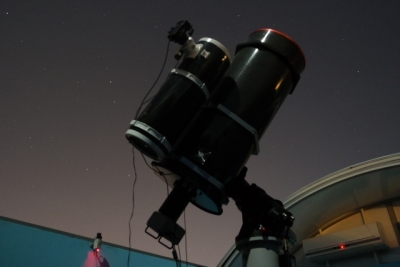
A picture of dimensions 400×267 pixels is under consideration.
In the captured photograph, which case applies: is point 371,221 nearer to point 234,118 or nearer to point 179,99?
point 234,118

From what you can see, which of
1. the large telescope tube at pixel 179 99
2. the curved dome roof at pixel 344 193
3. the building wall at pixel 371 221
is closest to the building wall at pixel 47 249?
the large telescope tube at pixel 179 99

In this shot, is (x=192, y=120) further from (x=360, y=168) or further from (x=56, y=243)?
(x=360, y=168)

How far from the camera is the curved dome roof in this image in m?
4.50

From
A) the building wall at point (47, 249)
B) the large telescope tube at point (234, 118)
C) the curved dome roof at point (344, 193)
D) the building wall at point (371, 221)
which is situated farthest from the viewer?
the building wall at point (371, 221)

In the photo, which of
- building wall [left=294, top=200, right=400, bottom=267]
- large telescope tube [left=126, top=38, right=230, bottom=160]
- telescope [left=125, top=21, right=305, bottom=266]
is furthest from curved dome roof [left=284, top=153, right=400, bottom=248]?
large telescope tube [left=126, top=38, right=230, bottom=160]

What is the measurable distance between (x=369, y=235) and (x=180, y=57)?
438cm

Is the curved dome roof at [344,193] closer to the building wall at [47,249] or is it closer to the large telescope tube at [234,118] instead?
the building wall at [47,249]

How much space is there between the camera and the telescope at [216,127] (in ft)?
4.83

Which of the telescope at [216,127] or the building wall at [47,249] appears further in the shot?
the building wall at [47,249]

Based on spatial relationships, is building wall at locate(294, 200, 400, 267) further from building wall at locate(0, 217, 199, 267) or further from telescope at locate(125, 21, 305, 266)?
telescope at locate(125, 21, 305, 266)

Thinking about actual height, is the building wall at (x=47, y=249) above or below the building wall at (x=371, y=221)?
below

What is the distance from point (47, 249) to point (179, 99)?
2.69 meters

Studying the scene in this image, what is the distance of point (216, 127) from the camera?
1.52m

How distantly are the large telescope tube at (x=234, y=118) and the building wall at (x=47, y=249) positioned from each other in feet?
7.87
